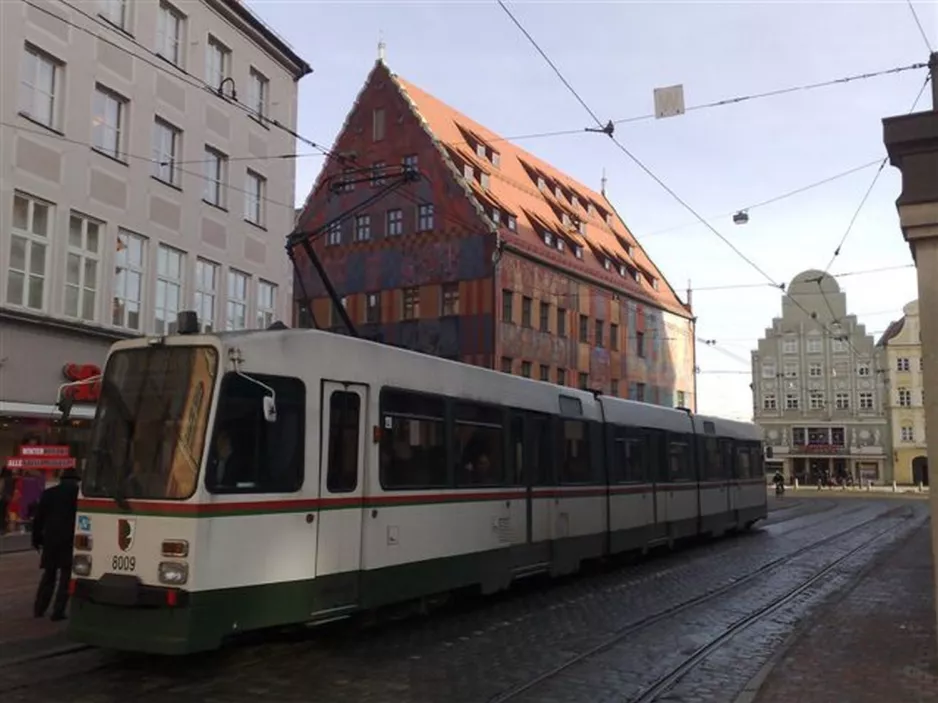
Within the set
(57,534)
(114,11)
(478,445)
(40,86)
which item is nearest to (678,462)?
(478,445)

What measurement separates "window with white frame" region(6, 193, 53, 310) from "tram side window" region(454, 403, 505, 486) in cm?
1202

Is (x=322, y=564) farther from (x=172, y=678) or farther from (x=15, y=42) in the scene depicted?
(x=15, y=42)

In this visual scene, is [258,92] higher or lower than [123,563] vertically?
higher

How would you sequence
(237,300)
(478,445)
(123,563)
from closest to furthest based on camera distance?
(123,563) < (478,445) < (237,300)

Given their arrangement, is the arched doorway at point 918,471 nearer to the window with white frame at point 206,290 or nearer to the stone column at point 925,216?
the window with white frame at point 206,290

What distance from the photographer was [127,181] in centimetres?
2159

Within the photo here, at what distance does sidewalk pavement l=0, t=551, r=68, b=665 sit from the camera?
8430 mm

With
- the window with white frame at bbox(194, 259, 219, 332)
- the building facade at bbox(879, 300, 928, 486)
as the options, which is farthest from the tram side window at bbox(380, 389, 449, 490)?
the building facade at bbox(879, 300, 928, 486)

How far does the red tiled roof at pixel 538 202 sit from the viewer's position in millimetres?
42875

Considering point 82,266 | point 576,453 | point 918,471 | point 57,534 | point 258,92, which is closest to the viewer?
point 57,534

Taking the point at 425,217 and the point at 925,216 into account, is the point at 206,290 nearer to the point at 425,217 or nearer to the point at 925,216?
the point at 425,217

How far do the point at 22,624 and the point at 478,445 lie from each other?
5285 millimetres

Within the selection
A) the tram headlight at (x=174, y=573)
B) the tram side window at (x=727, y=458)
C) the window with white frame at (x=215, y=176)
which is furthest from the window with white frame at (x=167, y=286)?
the tram headlight at (x=174, y=573)

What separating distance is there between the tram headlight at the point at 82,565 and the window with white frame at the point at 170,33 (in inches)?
700
